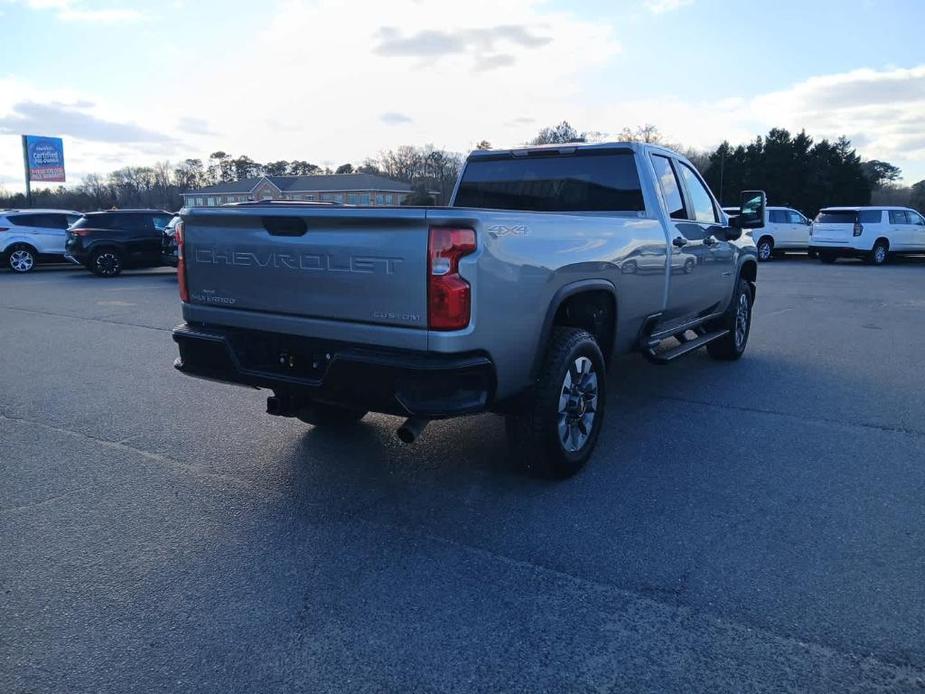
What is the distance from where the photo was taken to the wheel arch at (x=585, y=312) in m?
4.04

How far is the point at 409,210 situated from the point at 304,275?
2.45 feet

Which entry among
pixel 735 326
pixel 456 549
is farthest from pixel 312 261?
pixel 735 326

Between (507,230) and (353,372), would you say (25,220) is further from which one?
(507,230)

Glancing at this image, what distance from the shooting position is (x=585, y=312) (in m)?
4.72

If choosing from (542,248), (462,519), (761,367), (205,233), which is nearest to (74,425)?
(205,233)

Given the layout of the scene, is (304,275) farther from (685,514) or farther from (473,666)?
(685,514)

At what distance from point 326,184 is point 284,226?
238ft

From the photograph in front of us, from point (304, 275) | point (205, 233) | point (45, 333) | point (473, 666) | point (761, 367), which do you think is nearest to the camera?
point (473, 666)

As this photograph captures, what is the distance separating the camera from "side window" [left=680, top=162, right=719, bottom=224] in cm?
638

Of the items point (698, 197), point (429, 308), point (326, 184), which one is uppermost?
point (326, 184)

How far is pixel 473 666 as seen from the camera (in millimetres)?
2590

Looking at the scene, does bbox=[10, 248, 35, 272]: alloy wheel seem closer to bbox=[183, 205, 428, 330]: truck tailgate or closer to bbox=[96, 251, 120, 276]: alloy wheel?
bbox=[96, 251, 120, 276]: alloy wheel

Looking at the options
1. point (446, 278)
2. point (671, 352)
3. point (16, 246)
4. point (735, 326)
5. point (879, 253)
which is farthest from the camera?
point (879, 253)

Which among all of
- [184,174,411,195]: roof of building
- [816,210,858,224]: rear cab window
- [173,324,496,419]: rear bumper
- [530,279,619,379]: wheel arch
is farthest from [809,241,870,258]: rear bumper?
[184,174,411,195]: roof of building
